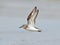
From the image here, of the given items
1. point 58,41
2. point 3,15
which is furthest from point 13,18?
point 58,41

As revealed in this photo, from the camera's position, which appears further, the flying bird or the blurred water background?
the blurred water background

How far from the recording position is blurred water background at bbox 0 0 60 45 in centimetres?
169

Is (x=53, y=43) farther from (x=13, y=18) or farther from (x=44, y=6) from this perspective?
(x=44, y=6)

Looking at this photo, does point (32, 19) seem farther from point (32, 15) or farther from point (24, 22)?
point (24, 22)

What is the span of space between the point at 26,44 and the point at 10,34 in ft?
0.72

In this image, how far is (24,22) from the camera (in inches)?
82.0

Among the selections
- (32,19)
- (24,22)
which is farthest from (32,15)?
(24,22)

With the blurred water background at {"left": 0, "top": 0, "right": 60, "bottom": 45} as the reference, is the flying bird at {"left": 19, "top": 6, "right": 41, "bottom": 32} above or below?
above

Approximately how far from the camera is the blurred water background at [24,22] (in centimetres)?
169

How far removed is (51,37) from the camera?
1.78 meters

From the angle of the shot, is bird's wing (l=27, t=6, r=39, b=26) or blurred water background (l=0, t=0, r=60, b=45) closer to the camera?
bird's wing (l=27, t=6, r=39, b=26)

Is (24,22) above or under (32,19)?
under

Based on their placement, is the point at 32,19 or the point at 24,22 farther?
the point at 24,22

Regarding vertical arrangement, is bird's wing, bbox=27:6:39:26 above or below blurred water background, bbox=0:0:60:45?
above
